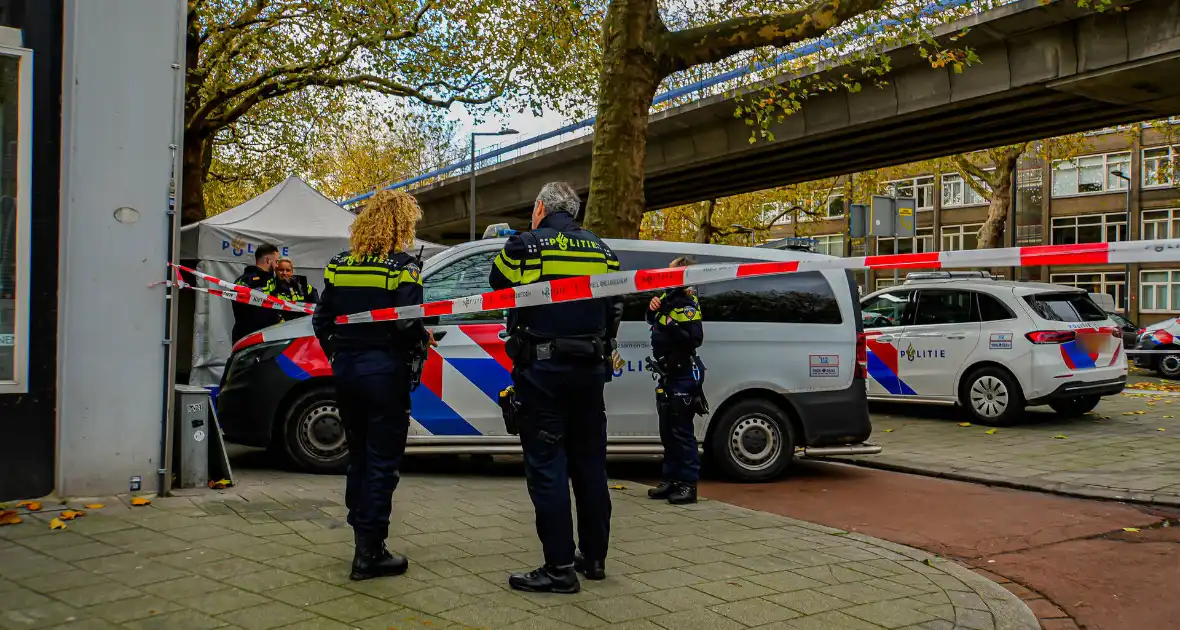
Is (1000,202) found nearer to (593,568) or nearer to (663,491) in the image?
(663,491)

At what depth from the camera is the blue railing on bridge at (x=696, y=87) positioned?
16.3 m

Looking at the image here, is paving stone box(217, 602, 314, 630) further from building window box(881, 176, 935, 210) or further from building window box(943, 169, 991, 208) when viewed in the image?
building window box(881, 176, 935, 210)

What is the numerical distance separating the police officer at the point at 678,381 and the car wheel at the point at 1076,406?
710cm

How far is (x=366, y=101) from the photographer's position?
23859 millimetres

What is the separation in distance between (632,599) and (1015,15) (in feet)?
57.6

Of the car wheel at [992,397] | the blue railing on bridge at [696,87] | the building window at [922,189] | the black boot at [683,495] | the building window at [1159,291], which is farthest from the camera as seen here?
the building window at [922,189]

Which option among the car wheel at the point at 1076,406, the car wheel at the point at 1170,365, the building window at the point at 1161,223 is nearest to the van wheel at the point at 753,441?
the car wheel at the point at 1076,406

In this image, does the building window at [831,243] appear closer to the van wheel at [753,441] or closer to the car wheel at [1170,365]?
the car wheel at [1170,365]

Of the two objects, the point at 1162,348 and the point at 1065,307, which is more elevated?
the point at 1065,307

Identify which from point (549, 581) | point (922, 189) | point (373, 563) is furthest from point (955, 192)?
point (373, 563)

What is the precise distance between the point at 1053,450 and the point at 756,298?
386 cm

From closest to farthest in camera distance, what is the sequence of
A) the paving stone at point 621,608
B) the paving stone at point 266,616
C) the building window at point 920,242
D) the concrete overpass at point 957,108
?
the paving stone at point 266,616 < the paving stone at point 621,608 < the concrete overpass at point 957,108 < the building window at point 920,242

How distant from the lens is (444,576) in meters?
4.61

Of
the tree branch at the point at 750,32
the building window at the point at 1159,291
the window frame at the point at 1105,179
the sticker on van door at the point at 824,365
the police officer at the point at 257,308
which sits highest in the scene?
the window frame at the point at 1105,179
